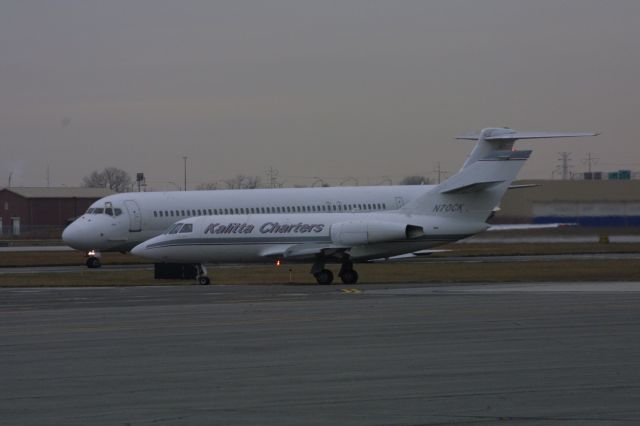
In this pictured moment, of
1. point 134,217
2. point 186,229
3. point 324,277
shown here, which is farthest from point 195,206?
point 324,277

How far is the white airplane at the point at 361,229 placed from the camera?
1442 inches

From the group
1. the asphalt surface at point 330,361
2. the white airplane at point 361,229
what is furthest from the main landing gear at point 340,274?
the asphalt surface at point 330,361

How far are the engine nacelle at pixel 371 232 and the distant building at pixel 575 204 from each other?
28731mm

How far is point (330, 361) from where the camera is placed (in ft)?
50.6

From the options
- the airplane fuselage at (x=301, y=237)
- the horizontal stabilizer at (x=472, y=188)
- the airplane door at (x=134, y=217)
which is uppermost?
the horizontal stabilizer at (x=472, y=188)

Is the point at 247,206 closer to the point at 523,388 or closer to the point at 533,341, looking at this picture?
the point at 533,341

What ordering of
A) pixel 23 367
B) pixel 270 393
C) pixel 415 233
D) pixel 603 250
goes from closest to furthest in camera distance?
1. pixel 270 393
2. pixel 23 367
3. pixel 415 233
4. pixel 603 250

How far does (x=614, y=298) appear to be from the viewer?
25.0m

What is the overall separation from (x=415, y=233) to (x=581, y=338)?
756 inches

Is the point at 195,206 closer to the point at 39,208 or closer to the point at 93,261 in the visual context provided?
the point at 93,261

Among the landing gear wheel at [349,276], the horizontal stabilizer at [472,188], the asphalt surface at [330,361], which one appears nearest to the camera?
the asphalt surface at [330,361]

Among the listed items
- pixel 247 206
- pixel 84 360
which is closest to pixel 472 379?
pixel 84 360

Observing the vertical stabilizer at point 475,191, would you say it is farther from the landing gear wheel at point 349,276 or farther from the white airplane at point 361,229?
the landing gear wheel at point 349,276

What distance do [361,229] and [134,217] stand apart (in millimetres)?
21371
